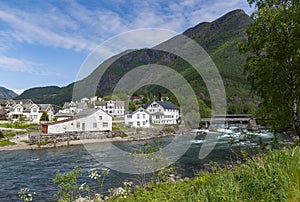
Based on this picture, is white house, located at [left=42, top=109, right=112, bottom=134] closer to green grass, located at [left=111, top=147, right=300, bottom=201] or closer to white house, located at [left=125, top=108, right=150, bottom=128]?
white house, located at [left=125, top=108, right=150, bottom=128]

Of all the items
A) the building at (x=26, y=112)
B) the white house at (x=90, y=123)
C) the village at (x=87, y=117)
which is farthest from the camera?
the building at (x=26, y=112)

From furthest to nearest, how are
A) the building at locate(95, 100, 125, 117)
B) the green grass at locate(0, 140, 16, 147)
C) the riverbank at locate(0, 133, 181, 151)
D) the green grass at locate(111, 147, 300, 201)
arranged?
the building at locate(95, 100, 125, 117) < the green grass at locate(0, 140, 16, 147) < the riverbank at locate(0, 133, 181, 151) < the green grass at locate(111, 147, 300, 201)

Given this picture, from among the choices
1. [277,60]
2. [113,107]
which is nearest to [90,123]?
[113,107]

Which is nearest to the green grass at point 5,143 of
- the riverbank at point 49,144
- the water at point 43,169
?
the riverbank at point 49,144

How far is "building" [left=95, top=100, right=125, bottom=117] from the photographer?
69375mm

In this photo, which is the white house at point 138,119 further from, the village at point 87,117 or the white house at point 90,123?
the white house at point 90,123

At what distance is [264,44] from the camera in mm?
10133

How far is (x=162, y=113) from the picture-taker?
195 ft

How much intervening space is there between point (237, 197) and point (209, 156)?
18.9m

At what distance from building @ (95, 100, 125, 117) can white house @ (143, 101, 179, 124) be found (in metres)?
9.82

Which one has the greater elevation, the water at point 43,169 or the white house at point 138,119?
the white house at point 138,119

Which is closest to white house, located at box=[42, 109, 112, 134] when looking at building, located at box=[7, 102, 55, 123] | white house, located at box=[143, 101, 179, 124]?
white house, located at box=[143, 101, 179, 124]

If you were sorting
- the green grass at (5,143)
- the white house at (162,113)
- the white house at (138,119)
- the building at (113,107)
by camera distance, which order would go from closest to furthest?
the green grass at (5,143)
the white house at (138,119)
the white house at (162,113)
the building at (113,107)

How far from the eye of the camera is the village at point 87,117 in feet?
125
